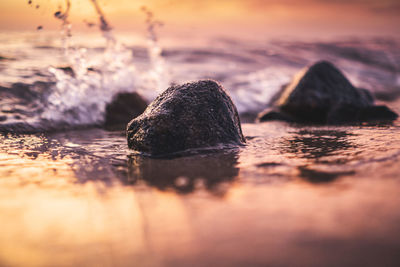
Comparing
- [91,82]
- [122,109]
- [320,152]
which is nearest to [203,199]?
[320,152]

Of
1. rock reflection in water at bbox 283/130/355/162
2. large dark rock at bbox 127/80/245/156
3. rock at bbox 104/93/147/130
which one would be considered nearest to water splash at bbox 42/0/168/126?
rock at bbox 104/93/147/130

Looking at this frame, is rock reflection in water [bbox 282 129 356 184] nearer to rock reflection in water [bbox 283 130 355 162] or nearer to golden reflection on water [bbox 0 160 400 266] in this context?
rock reflection in water [bbox 283 130 355 162]

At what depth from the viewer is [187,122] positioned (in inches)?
115

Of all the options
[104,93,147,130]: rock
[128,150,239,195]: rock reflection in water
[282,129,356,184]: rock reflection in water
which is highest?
[104,93,147,130]: rock

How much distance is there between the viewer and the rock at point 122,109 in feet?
16.1

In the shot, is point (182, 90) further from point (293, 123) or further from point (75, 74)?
point (75, 74)

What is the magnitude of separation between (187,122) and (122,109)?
8.60 ft

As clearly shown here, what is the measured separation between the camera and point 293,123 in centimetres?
463

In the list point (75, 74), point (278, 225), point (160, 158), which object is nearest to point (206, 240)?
point (278, 225)

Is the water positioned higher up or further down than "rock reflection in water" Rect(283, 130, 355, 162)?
further down

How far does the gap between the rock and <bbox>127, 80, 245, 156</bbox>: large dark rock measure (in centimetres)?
168

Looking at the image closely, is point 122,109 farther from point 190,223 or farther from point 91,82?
point 190,223

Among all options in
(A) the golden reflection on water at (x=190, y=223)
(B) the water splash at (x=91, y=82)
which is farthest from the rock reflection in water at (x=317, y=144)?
(B) the water splash at (x=91, y=82)

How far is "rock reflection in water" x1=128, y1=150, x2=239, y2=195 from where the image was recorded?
2.08 meters
